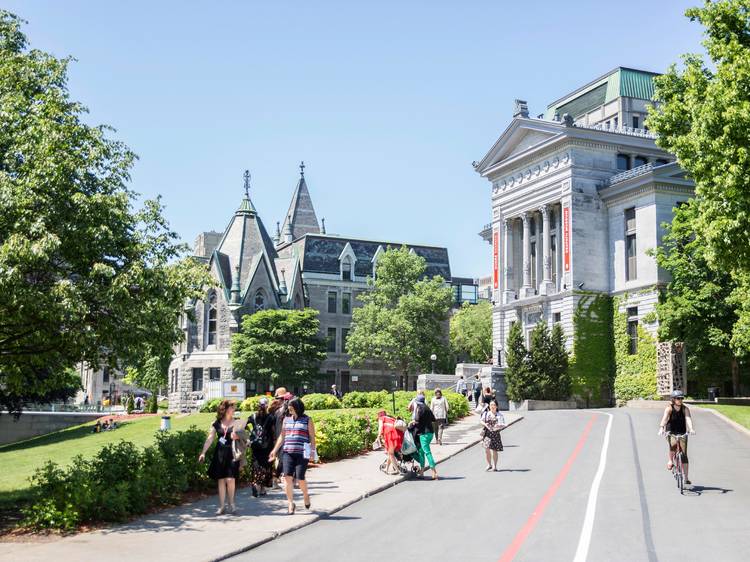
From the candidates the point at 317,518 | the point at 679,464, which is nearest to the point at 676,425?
the point at 679,464

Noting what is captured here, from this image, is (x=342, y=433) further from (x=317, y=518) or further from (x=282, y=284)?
(x=282, y=284)

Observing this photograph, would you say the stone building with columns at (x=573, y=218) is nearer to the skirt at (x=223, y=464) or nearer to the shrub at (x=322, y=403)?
the shrub at (x=322, y=403)

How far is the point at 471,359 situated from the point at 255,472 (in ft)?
256

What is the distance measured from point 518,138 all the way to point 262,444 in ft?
176

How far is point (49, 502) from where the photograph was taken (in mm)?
14172

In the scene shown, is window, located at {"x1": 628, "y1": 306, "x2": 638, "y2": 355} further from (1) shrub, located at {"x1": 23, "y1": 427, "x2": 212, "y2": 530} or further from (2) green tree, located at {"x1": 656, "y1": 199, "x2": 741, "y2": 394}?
(1) shrub, located at {"x1": 23, "y1": 427, "x2": 212, "y2": 530}

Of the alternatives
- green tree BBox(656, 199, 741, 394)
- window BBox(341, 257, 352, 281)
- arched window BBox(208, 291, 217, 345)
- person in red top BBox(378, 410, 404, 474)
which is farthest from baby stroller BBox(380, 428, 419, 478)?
window BBox(341, 257, 352, 281)

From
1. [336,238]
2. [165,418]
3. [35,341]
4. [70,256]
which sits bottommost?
[165,418]

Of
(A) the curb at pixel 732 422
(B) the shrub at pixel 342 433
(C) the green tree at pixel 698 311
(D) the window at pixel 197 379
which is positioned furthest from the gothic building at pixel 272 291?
(B) the shrub at pixel 342 433

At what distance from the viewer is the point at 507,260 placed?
2817 inches

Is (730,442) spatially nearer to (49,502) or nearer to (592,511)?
(592,511)

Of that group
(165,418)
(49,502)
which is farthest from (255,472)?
(165,418)

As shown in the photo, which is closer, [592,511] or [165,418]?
[592,511]

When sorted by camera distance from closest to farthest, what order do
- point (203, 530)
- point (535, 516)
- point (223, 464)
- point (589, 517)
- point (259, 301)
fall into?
point (203, 530)
point (589, 517)
point (535, 516)
point (223, 464)
point (259, 301)
